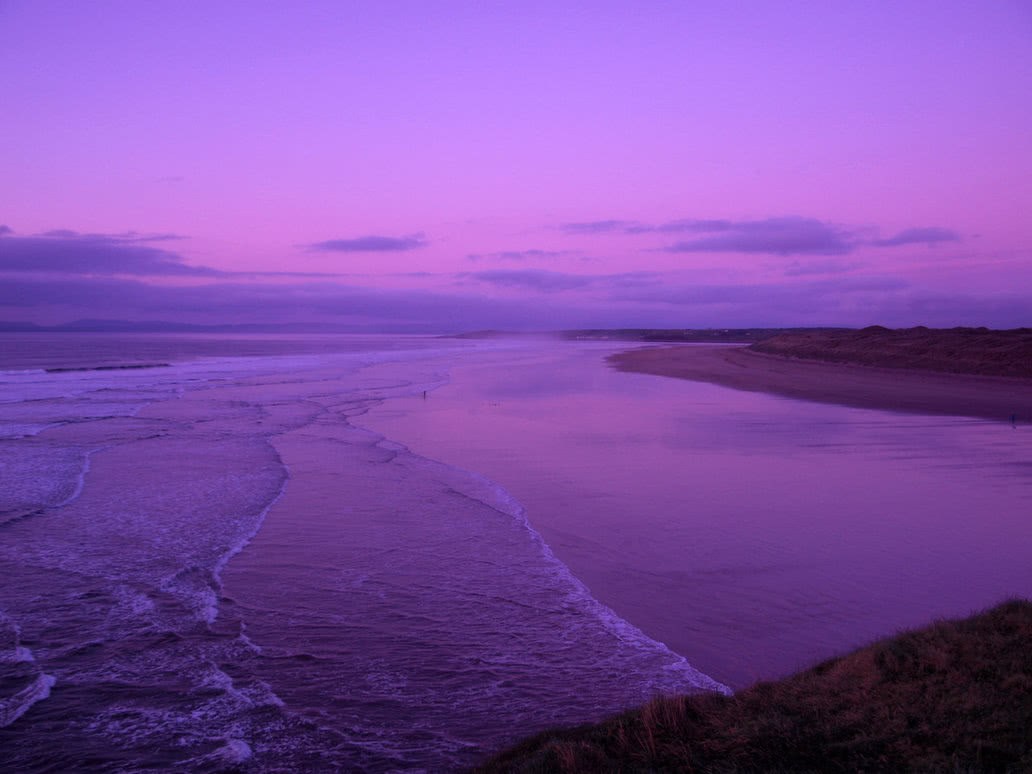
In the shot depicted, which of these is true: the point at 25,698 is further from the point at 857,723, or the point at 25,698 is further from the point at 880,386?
the point at 880,386

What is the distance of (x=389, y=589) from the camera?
300 inches

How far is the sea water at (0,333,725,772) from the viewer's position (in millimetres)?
4945

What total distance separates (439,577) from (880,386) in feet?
86.3

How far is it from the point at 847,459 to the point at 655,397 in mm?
12911

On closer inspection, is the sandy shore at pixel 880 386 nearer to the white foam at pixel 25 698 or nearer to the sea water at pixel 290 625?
the sea water at pixel 290 625

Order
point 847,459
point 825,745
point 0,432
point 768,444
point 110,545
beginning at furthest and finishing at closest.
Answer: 1. point 0,432
2. point 768,444
3. point 847,459
4. point 110,545
5. point 825,745

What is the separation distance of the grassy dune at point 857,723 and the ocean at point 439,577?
933 mm

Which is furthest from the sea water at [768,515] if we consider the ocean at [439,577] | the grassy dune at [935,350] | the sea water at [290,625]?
the grassy dune at [935,350]

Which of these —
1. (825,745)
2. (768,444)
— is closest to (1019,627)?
(825,745)

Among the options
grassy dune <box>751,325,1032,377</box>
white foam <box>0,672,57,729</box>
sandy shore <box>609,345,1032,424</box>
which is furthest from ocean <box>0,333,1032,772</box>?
grassy dune <box>751,325,1032,377</box>

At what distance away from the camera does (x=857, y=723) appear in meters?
3.87

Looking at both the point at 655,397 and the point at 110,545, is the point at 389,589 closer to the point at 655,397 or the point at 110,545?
the point at 110,545

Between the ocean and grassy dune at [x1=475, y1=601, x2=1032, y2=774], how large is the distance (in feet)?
3.06

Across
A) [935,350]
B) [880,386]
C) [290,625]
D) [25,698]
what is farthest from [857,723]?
[935,350]
